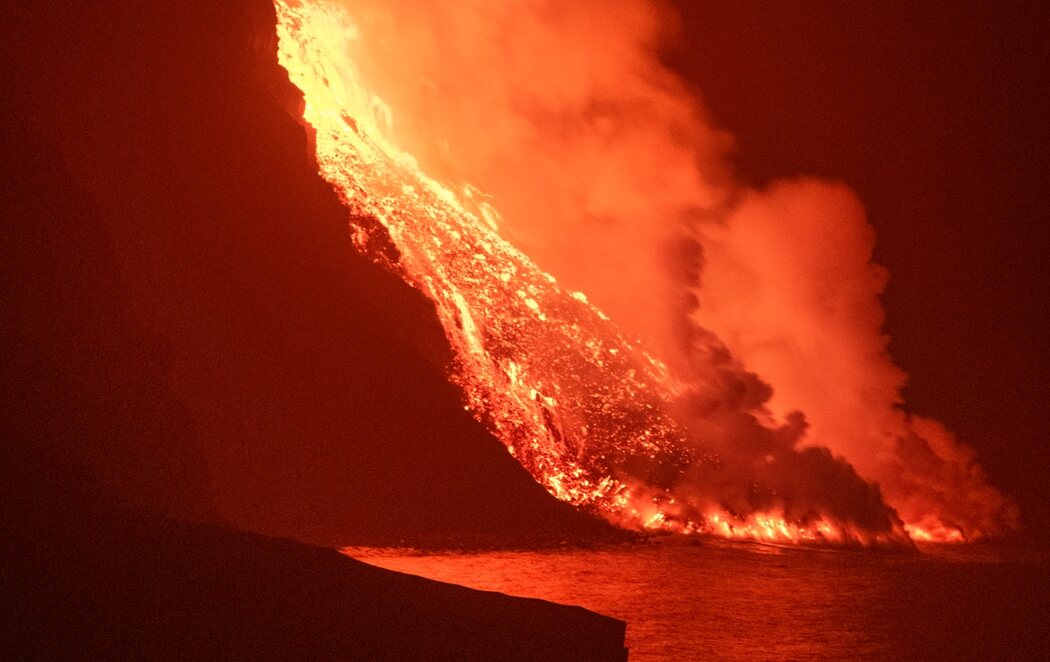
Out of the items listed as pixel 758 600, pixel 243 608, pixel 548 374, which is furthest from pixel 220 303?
pixel 548 374

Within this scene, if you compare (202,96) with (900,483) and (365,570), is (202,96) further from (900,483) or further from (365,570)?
(900,483)

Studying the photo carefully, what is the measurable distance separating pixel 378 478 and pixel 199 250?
7380 mm

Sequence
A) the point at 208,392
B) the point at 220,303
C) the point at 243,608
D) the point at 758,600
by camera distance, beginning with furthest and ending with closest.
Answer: the point at 758,600, the point at 220,303, the point at 208,392, the point at 243,608

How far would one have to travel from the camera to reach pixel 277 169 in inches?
981

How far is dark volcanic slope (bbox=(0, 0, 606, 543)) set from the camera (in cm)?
1360

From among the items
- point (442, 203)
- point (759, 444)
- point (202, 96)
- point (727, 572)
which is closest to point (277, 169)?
point (202, 96)

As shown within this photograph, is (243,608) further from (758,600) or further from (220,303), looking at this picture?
(758,600)

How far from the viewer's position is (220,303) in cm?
2252

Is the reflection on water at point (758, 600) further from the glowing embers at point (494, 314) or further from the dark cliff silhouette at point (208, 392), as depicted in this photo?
the glowing embers at point (494, 314)

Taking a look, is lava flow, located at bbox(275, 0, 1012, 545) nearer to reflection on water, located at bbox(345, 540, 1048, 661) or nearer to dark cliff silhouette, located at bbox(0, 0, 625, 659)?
dark cliff silhouette, located at bbox(0, 0, 625, 659)

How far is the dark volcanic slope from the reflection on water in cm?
279

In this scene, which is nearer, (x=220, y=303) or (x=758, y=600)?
(x=220, y=303)

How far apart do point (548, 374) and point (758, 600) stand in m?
15.3

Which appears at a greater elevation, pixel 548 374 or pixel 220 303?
pixel 548 374
